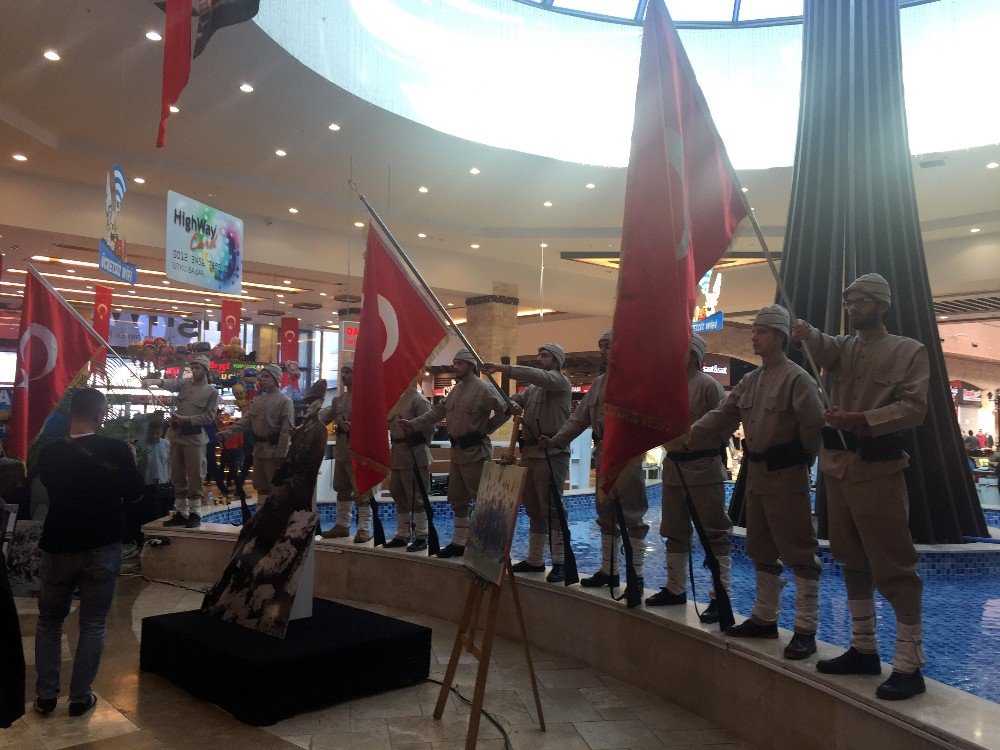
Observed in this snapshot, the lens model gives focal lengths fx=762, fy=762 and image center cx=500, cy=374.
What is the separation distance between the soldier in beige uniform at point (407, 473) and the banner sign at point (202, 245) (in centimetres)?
405

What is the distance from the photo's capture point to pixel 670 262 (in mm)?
3055

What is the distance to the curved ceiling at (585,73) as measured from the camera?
10.7 meters

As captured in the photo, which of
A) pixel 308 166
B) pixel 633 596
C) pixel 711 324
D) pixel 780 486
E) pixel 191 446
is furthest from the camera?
pixel 711 324

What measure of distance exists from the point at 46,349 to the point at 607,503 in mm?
4797

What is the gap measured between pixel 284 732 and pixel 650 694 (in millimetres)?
2043

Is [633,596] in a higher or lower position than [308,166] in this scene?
lower

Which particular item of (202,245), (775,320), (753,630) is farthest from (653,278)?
(202,245)

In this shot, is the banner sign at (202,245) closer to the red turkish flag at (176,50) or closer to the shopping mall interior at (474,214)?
the shopping mall interior at (474,214)

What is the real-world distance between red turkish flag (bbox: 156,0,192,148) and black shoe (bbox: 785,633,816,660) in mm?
4794

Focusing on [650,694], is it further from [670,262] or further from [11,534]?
[11,534]

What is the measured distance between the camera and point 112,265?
26.1 ft

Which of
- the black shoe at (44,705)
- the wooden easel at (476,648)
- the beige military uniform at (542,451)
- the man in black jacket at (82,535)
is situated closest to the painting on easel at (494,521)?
the wooden easel at (476,648)

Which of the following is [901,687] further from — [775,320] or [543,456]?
[543,456]

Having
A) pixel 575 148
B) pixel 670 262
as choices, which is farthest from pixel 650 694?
pixel 575 148
